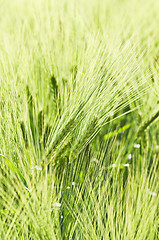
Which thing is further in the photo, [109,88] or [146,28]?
[146,28]

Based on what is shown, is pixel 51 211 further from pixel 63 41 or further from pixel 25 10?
pixel 25 10

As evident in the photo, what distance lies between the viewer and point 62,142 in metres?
0.41

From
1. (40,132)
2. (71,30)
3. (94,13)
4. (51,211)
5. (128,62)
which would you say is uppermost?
(94,13)

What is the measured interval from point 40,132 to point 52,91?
0.27ft

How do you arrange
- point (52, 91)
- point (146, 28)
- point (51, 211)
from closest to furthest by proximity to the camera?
point (51, 211)
point (52, 91)
point (146, 28)

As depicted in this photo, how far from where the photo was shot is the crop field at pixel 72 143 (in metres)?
0.36

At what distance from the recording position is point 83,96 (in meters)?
0.41

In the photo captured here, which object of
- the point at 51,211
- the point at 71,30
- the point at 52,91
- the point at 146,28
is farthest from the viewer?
the point at 146,28

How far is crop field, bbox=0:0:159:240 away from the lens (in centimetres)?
36

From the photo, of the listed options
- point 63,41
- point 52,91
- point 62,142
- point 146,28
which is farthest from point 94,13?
point 62,142

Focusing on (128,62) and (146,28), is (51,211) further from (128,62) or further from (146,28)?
(146,28)

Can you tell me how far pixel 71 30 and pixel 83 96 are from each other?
0.28m

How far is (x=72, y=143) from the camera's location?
1.38 feet

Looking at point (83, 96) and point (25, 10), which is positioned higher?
point (25, 10)
